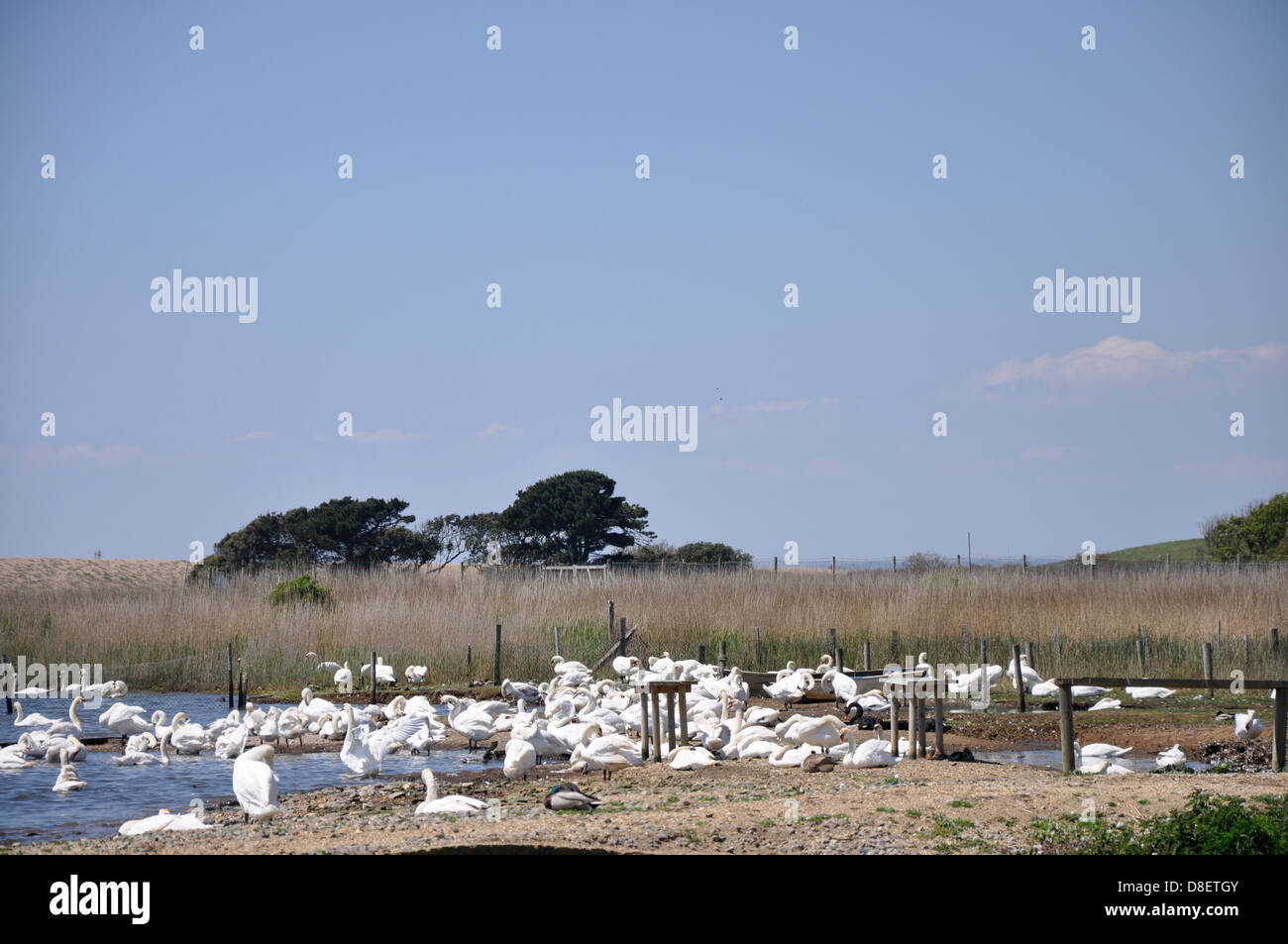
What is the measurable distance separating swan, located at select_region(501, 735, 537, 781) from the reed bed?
11389mm

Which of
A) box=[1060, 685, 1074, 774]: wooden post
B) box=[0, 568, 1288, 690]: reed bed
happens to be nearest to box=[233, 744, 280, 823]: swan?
box=[1060, 685, 1074, 774]: wooden post

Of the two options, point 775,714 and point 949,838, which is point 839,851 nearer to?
point 949,838

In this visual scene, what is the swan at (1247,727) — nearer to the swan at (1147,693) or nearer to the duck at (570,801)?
the swan at (1147,693)

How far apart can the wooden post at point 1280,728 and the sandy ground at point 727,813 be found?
1.07 m

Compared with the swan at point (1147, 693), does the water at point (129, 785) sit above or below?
below

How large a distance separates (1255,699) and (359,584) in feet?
65.3

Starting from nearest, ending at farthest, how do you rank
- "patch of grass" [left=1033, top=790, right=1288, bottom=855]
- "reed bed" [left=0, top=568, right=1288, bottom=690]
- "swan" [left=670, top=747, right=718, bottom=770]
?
"patch of grass" [left=1033, top=790, right=1288, bottom=855]
"swan" [left=670, top=747, right=718, bottom=770]
"reed bed" [left=0, top=568, right=1288, bottom=690]

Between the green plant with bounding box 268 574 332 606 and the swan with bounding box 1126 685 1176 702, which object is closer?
the swan with bounding box 1126 685 1176 702

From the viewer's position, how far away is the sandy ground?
8.91 metres

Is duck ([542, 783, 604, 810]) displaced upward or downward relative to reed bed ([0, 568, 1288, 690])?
downward

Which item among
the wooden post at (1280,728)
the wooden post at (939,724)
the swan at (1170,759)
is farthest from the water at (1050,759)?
the wooden post at (1280,728)

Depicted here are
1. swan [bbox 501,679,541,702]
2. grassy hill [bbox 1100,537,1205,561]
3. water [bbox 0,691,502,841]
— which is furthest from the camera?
grassy hill [bbox 1100,537,1205,561]

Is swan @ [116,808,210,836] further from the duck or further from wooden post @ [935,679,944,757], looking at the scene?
wooden post @ [935,679,944,757]

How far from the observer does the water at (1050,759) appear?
14.8 m
